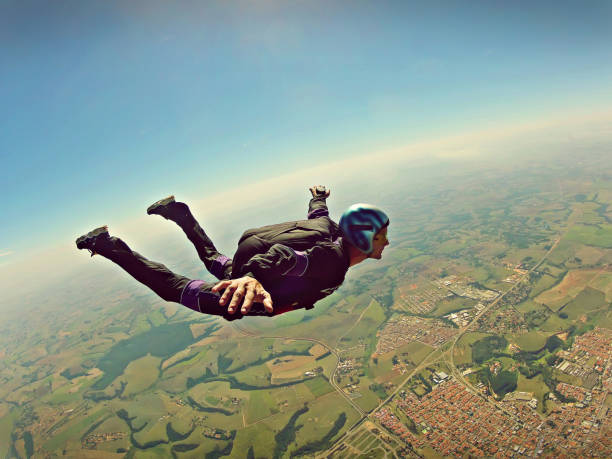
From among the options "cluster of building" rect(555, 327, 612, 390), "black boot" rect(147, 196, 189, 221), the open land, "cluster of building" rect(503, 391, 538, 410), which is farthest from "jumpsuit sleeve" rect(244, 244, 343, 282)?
"cluster of building" rect(555, 327, 612, 390)

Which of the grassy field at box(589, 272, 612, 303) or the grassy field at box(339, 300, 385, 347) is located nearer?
the grassy field at box(589, 272, 612, 303)

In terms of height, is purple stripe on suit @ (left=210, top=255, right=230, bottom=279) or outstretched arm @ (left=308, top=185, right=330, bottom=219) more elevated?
outstretched arm @ (left=308, top=185, right=330, bottom=219)

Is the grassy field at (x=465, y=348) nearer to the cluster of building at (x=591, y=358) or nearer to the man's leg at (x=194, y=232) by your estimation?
the cluster of building at (x=591, y=358)

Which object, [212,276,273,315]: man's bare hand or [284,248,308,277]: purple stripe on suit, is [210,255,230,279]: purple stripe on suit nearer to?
[284,248,308,277]: purple stripe on suit

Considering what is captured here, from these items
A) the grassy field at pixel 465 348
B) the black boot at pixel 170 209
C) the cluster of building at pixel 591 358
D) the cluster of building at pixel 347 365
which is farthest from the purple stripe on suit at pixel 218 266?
the cluster of building at pixel 591 358

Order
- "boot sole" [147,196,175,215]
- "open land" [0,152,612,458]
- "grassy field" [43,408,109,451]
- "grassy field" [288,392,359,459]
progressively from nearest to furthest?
1. "boot sole" [147,196,175,215]
2. "open land" [0,152,612,458]
3. "grassy field" [288,392,359,459]
4. "grassy field" [43,408,109,451]

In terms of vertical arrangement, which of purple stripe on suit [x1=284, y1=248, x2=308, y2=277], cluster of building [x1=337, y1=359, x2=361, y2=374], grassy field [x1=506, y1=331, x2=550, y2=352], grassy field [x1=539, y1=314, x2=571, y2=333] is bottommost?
grassy field [x1=539, y1=314, x2=571, y2=333]

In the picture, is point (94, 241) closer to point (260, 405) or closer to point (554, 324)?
point (260, 405)
